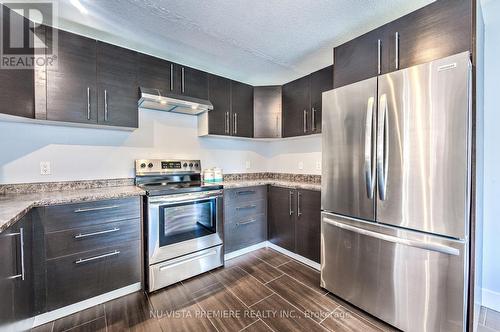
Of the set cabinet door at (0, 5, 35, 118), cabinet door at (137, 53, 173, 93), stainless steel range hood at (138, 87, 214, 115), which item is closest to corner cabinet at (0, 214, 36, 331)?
cabinet door at (0, 5, 35, 118)

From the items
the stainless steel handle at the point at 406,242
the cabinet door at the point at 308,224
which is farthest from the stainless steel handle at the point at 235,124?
the stainless steel handle at the point at 406,242

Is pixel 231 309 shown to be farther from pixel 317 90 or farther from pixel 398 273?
pixel 317 90

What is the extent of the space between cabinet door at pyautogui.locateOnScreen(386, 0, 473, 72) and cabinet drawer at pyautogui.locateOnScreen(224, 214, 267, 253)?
2285 millimetres

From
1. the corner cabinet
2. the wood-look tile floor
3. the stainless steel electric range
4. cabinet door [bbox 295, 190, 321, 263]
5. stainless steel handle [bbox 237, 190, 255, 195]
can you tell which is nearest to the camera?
the corner cabinet

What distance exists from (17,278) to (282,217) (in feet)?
8.11

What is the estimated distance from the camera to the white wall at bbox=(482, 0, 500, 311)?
6.00 feet

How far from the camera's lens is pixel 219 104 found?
2896mm

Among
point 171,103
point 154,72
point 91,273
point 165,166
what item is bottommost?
point 91,273

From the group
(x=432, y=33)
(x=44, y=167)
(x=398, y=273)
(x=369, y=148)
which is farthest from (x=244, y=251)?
(x=432, y=33)

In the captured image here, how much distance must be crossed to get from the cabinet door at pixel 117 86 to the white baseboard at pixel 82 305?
1.59m

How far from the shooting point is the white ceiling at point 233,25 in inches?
66.8

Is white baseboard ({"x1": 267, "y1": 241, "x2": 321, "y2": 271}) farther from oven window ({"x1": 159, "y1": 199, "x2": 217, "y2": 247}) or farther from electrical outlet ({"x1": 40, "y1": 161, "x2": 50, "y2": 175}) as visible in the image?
electrical outlet ({"x1": 40, "y1": 161, "x2": 50, "y2": 175})

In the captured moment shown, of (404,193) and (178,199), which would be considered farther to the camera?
(178,199)

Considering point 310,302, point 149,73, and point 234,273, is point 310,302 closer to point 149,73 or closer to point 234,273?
point 234,273
